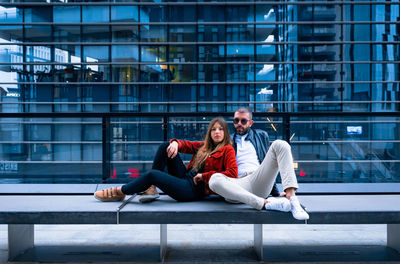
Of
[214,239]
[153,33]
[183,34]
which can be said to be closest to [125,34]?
[153,33]

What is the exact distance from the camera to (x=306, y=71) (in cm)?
1381

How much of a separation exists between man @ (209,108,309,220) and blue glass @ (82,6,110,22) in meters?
12.7

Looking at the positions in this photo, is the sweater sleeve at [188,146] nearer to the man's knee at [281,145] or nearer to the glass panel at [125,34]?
the man's knee at [281,145]

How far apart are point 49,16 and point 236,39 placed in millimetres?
7627

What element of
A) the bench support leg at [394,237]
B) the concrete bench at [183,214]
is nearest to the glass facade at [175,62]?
the bench support leg at [394,237]

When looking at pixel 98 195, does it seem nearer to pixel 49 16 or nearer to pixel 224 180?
pixel 224 180

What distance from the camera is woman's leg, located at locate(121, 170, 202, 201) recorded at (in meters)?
2.55

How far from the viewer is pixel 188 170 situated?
2879 millimetres

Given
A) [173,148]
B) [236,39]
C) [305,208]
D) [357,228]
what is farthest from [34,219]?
[236,39]

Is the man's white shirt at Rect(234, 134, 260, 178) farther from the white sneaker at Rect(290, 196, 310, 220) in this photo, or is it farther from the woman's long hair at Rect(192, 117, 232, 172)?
the white sneaker at Rect(290, 196, 310, 220)

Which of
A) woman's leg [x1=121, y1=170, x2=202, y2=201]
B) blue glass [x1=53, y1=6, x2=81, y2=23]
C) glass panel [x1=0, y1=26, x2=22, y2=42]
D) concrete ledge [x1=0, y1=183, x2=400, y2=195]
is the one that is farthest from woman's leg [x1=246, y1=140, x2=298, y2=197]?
glass panel [x1=0, y1=26, x2=22, y2=42]

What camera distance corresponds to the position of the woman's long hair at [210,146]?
9.16ft

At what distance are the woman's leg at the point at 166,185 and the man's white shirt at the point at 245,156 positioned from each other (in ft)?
1.58

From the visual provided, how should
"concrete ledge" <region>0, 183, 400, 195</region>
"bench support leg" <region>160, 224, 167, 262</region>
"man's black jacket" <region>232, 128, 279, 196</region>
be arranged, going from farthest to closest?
"concrete ledge" <region>0, 183, 400, 195</region>
"man's black jacket" <region>232, 128, 279, 196</region>
"bench support leg" <region>160, 224, 167, 262</region>
